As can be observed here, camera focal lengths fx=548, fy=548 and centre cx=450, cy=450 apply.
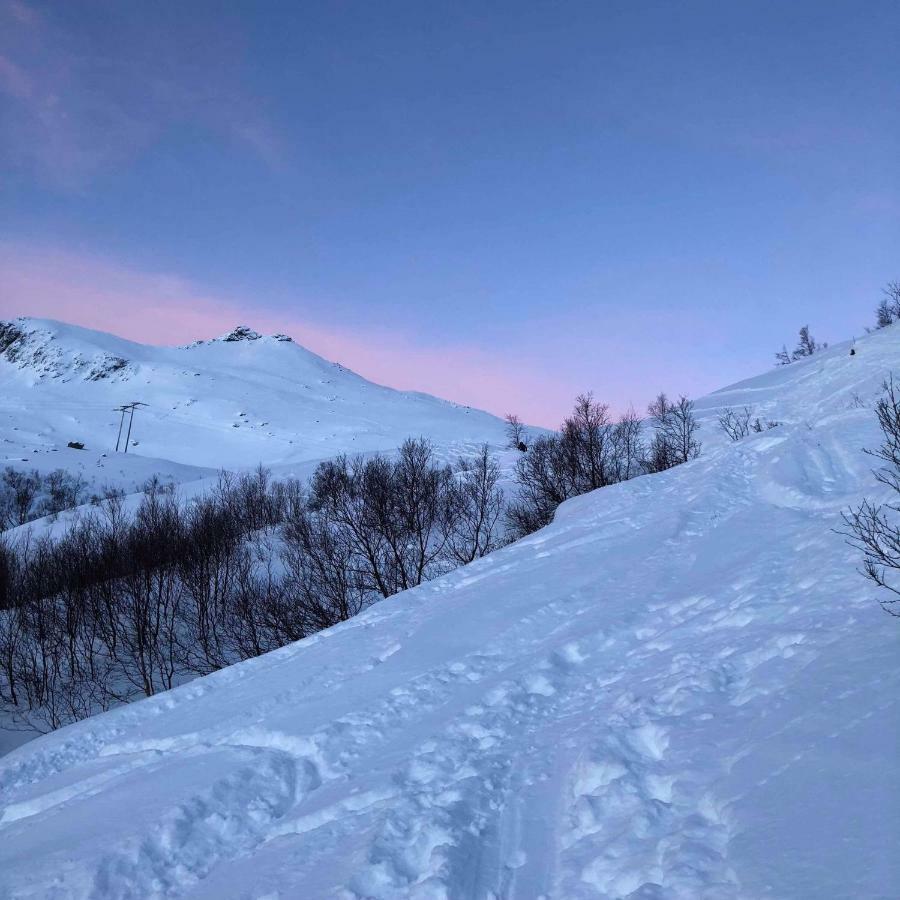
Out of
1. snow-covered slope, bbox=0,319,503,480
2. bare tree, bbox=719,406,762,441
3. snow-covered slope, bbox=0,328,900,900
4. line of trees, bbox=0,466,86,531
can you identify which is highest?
snow-covered slope, bbox=0,319,503,480

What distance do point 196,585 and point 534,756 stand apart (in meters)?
25.3

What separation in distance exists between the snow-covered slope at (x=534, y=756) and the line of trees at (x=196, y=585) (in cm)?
1524

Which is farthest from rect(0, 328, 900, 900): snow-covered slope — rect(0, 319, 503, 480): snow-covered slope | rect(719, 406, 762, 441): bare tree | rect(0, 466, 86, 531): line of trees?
rect(0, 319, 503, 480): snow-covered slope

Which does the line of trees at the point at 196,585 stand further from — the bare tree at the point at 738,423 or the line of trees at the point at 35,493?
the line of trees at the point at 35,493

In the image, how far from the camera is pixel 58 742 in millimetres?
8180

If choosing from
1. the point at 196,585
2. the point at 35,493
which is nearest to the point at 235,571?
the point at 196,585

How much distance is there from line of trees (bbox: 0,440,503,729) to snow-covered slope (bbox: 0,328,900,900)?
1524 centimetres

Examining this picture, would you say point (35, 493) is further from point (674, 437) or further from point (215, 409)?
point (674, 437)

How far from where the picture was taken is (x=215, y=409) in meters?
107

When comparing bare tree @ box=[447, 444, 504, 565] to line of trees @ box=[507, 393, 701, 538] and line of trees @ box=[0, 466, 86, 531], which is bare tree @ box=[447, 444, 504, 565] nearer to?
line of trees @ box=[507, 393, 701, 538]

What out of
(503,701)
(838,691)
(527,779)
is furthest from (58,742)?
(838,691)

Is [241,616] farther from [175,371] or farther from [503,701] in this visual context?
[175,371]

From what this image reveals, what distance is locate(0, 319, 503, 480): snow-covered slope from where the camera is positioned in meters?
81.8

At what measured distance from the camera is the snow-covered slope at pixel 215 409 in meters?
81.8
